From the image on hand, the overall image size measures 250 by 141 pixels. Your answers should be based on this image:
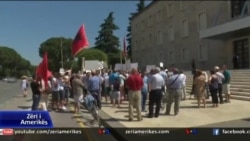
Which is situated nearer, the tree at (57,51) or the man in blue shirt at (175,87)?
the tree at (57,51)

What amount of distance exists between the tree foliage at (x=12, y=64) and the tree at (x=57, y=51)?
0.18 metres

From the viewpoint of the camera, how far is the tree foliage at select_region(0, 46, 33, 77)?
11.3 ft

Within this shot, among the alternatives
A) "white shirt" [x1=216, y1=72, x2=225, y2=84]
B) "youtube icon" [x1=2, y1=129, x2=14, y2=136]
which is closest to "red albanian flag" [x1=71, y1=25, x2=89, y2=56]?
"youtube icon" [x1=2, y1=129, x2=14, y2=136]

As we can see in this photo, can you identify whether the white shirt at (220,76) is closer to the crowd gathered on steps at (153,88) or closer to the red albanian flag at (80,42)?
the crowd gathered on steps at (153,88)

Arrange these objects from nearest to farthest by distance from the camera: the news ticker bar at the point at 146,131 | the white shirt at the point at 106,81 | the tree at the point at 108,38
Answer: the tree at the point at 108,38
the news ticker bar at the point at 146,131
the white shirt at the point at 106,81

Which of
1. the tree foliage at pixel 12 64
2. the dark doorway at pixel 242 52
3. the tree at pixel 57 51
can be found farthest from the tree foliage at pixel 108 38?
the dark doorway at pixel 242 52

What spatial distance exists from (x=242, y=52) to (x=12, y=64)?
21166 mm

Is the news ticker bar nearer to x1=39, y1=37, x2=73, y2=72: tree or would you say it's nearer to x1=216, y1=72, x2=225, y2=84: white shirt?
x1=39, y1=37, x2=73, y2=72: tree

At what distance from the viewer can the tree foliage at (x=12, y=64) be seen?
344cm

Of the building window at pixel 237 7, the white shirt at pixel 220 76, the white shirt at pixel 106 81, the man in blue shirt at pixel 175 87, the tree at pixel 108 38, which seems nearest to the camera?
the tree at pixel 108 38

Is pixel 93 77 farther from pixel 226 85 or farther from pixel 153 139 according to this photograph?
pixel 153 139

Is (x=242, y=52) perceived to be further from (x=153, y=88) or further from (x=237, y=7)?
(x=153, y=88)

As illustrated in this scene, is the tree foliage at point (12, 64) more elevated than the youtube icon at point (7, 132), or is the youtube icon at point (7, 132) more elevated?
the tree foliage at point (12, 64)

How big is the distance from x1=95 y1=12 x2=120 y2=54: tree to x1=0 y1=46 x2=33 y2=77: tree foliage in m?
0.62
